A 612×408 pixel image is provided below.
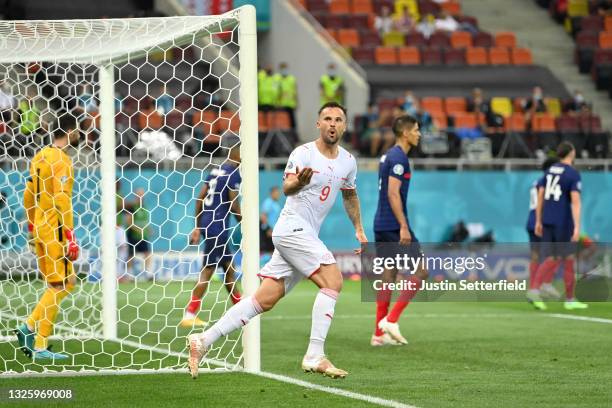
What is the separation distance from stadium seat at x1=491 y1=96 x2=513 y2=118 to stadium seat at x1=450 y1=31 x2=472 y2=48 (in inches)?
117

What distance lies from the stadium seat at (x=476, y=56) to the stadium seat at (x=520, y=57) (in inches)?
32.0

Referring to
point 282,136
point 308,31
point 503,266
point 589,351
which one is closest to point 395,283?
point 589,351

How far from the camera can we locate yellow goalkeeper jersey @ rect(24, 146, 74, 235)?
10.6 metres

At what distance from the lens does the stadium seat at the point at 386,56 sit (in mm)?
31750

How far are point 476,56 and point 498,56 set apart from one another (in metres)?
0.63

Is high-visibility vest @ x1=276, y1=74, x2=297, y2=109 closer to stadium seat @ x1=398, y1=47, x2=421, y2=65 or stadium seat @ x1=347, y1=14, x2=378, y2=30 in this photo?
stadium seat @ x1=398, y1=47, x2=421, y2=65

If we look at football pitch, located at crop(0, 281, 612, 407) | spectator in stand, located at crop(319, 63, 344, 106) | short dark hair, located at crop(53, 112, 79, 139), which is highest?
spectator in stand, located at crop(319, 63, 344, 106)

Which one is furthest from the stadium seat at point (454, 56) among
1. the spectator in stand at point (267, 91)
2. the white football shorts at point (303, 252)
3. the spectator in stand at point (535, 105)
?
the white football shorts at point (303, 252)

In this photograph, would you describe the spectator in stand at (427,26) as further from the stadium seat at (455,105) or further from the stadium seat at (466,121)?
the stadium seat at (466,121)

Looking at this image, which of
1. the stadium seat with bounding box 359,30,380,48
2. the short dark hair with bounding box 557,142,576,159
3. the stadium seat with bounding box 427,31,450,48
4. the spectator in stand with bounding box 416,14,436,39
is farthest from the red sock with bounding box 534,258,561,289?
the spectator in stand with bounding box 416,14,436,39

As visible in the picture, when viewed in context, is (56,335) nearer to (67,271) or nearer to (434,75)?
(67,271)

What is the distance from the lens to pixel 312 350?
8805 mm

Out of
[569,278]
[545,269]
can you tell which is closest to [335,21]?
[545,269]

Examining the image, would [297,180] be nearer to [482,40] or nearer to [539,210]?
[539,210]
